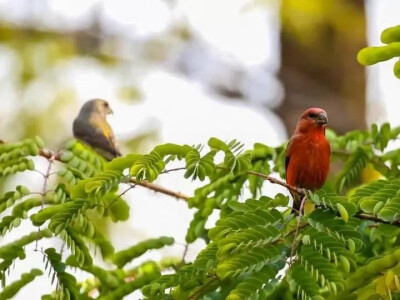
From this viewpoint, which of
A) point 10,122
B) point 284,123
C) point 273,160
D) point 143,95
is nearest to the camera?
A: point 273,160

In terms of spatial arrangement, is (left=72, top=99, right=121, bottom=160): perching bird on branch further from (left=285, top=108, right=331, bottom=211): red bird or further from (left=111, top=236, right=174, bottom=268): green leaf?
(left=285, top=108, right=331, bottom=211): red bird

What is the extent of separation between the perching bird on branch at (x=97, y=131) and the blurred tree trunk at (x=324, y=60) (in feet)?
9.08

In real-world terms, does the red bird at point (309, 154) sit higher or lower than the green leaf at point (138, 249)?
higher

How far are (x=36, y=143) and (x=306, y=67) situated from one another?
4.38 metres

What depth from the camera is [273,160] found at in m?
3.39

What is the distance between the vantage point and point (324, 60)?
7.25 metres

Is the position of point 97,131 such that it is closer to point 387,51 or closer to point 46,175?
point 46,175

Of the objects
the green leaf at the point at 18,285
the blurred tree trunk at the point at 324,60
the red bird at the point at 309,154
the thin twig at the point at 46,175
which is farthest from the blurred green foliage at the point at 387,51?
the blurred tree trunk at the point at 324,60

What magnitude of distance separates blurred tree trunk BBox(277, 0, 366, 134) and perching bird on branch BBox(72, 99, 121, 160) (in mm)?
2768

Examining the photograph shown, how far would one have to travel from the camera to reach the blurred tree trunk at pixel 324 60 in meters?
6.75

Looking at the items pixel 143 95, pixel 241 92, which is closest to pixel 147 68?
pixel 143 95

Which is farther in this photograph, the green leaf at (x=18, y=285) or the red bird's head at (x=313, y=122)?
the red bird's head at (x=313, y=122)

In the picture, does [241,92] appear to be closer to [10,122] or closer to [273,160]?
[10,122]

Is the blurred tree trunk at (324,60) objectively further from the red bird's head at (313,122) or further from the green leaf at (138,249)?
the green leaf at (138,249)
